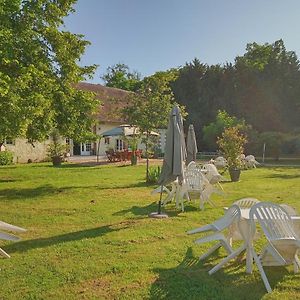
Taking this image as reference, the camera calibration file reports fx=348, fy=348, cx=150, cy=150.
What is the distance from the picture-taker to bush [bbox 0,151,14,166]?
78.0ft

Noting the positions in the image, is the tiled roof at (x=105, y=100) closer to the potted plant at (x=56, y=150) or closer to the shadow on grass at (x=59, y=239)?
the potted plant at (x=56, y=150)

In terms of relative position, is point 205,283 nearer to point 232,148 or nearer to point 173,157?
point 173,157

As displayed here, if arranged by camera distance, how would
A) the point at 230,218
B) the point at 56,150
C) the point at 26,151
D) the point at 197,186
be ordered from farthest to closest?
the point at 26,151 < the point at 56,150 < the point at 197,186 < the point at 230,218

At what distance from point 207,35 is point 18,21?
307 inches

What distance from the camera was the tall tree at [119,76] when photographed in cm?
5358

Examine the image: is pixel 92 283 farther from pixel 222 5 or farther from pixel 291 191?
pixel 222 5

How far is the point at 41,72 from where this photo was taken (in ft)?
38.7

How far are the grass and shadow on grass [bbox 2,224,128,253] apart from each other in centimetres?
2

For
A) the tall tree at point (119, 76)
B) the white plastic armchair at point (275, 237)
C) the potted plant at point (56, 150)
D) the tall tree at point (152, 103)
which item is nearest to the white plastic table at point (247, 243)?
the white plastic armchair at point (275, 237)

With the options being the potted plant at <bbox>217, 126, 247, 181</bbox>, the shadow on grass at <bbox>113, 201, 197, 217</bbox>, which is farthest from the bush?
the shadow on grass at <bbox>113, 201, 197, 217</bbox>

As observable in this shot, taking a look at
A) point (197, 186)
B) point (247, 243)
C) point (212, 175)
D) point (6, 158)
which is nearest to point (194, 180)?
point (197, 186)

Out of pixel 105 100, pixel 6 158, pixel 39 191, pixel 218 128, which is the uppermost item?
pixel 105 100

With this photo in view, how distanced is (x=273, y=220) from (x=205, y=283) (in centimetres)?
117

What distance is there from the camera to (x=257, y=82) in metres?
39.4
